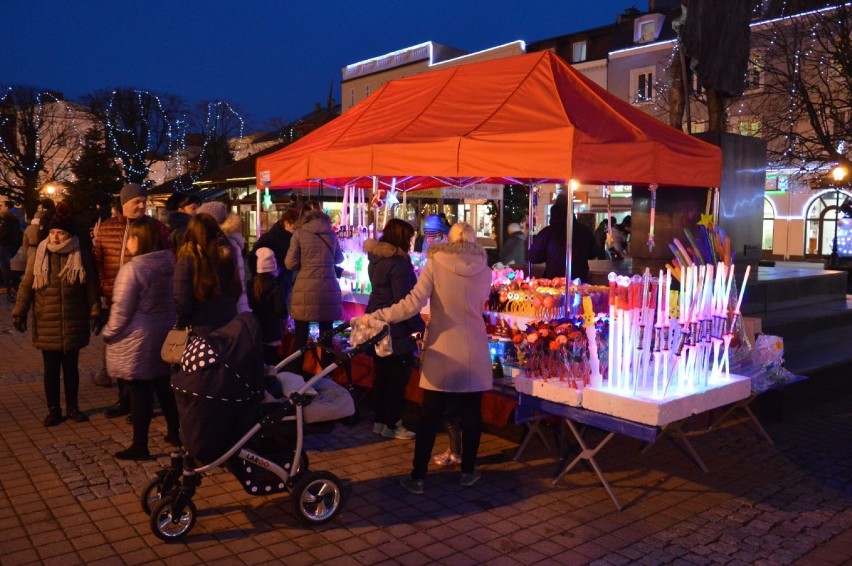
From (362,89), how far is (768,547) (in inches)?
1691

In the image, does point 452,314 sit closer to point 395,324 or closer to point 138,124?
point 395,324

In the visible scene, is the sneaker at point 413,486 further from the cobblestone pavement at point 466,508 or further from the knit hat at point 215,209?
the knit hat at point 215,209

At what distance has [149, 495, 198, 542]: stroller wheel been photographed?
12.9 ft

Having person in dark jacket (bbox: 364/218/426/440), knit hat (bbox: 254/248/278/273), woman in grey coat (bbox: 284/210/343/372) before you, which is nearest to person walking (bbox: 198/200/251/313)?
knit hat (bbox: 254/248/278/273)

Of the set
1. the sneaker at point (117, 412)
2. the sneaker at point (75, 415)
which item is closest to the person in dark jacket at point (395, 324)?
the sneaker at point (117, 412)

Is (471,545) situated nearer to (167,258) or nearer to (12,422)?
(167,258)

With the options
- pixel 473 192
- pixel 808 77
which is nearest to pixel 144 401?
pixel 473 192

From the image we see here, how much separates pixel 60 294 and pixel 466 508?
12.1ft

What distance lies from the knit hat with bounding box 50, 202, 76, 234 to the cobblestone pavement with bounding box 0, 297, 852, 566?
167 centimetres

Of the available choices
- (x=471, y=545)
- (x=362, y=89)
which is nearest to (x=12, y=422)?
(x=471, y=545)

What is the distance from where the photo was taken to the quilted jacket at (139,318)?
16.3 feet

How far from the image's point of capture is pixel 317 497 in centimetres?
426

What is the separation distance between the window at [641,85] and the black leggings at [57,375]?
2887cm

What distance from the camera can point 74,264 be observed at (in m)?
5.87
